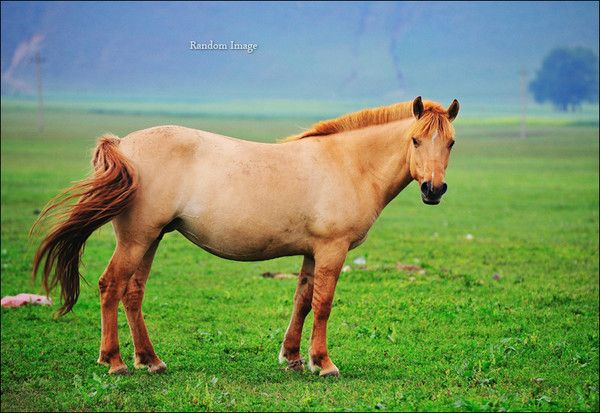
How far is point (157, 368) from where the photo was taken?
8.16 m

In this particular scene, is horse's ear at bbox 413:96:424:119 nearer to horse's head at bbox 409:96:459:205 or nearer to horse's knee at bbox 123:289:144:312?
horse's head at bbox 409:96:459:205

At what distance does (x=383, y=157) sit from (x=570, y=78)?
138 m

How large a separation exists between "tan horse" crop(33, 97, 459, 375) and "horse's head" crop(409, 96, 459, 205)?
11 millimetres

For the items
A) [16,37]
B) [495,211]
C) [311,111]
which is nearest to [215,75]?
[311,111]

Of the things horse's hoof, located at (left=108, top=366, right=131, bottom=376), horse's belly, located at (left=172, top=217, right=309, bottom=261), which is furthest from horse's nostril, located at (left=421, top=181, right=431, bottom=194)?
horse's hoof, located at (left=108, top=366, right=131, bottom=376)

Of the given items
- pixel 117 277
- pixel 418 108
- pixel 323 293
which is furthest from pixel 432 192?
pixel 117 277

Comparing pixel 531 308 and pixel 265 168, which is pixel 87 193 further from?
pixel 531 308

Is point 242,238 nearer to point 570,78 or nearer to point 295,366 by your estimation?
point 295,366

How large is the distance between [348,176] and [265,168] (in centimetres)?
89

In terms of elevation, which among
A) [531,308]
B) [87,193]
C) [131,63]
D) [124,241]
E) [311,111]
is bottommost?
[531,308]

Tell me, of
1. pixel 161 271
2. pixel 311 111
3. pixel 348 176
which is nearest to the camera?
pixel 348 176

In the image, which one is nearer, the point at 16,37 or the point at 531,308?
the point at 531,308

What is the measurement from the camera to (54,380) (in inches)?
315

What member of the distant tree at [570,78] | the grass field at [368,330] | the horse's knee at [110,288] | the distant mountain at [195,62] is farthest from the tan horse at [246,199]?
the distant mountain at [195,62]
